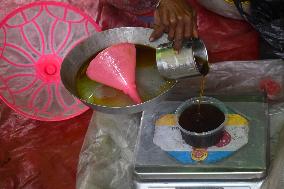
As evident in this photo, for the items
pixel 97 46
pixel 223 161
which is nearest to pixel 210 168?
pixel 223 161

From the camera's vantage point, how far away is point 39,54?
1980mm

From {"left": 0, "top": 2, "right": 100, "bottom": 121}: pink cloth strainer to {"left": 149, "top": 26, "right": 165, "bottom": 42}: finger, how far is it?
20.2 inches

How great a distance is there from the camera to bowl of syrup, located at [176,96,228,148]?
1.36 m

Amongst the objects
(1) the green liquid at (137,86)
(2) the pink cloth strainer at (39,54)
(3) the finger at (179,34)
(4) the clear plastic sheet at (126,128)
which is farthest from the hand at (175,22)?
(2) the pink cloth strainer at (39,54)

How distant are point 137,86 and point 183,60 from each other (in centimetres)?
21

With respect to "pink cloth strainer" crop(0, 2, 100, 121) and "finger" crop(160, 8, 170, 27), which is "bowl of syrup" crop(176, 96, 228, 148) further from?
"pink cloth strainer" crop(0, 2, 100, 121)

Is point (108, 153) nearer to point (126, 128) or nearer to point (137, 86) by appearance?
point (126, 128)

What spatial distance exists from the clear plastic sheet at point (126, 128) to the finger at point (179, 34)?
0.33 meters

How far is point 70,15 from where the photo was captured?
6.36ft

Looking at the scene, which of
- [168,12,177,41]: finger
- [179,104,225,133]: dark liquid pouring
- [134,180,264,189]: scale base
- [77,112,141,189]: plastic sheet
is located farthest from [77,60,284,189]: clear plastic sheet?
[168,12,177,41]: finger

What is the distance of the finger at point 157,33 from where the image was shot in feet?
4.78

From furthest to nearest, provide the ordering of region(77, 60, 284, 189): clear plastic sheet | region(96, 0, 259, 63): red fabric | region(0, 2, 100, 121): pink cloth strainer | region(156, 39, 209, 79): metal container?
1. region(96, 0, 259, 63): red fabric
2. region(0, 2, 100, 121): pink cloth strainer
3. region(77, 60, 284, 189): clear plastic sheet
4. region(156, 39, 209, 79): metal container

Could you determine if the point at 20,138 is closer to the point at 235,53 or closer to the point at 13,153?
the point at 13,153

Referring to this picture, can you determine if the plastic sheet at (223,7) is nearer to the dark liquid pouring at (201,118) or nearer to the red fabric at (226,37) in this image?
the red fabric at (226,37)
